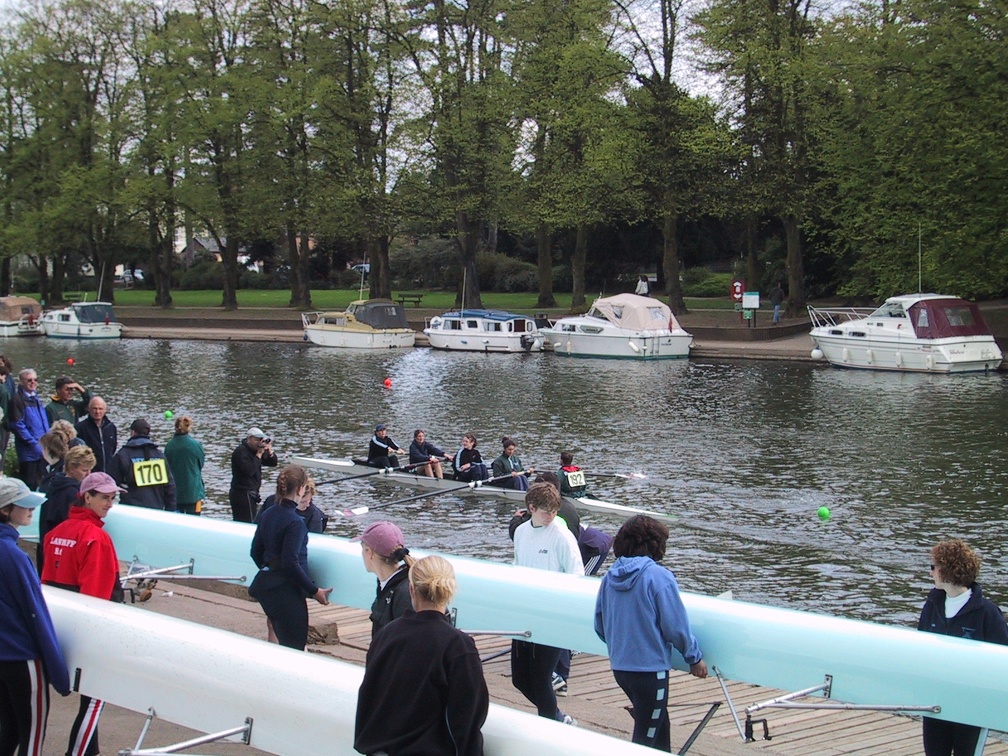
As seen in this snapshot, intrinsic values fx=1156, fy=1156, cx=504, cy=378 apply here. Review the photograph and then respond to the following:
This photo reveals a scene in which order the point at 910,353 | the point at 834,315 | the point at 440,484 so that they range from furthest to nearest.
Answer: the point at 834,315
the point at 910,353
the point at 440,484

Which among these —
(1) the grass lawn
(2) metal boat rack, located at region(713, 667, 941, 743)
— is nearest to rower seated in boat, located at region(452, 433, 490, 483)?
(2) metal boat rack, located at region(713, 667, 941, 743)

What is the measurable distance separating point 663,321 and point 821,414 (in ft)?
51.2

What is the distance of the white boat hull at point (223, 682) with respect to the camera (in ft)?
18.0

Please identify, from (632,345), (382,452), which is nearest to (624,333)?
(632,345)

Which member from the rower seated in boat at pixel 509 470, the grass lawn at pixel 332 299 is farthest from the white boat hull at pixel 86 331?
the rower seated in boat at pixel 509 470

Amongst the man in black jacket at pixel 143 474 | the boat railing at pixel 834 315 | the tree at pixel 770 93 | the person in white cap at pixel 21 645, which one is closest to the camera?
the person in white cap at pixel 21 645

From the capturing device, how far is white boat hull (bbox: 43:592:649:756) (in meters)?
5.48

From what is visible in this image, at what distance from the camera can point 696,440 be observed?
2519 cm

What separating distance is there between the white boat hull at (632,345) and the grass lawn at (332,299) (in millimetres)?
13337

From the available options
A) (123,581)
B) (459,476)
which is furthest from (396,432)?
(123,581)

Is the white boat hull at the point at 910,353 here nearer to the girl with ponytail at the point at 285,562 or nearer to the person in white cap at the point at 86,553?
the girl with ponytail at the point at 285,562

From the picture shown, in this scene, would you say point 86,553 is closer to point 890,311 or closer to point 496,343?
point 890,311

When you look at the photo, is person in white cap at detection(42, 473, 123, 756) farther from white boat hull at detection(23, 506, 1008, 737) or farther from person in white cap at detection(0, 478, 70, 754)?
person in white cap at detection(0, 478, 70, 754)

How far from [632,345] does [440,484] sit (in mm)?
23826
